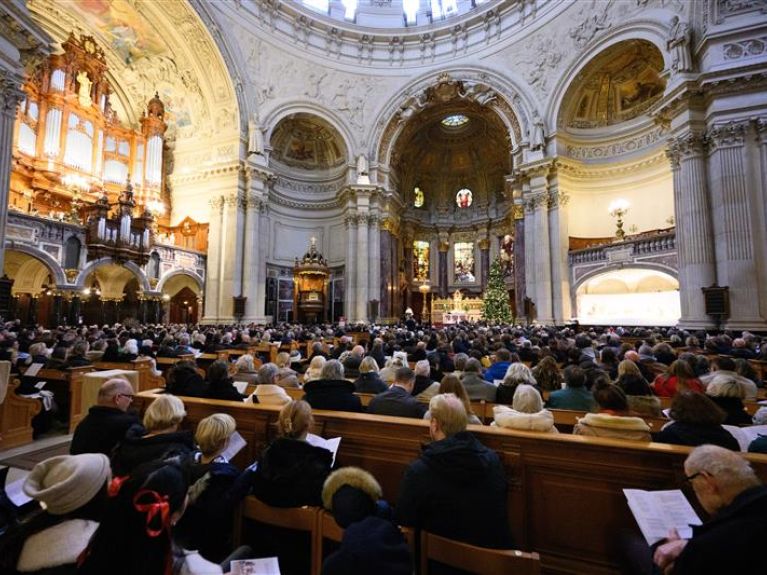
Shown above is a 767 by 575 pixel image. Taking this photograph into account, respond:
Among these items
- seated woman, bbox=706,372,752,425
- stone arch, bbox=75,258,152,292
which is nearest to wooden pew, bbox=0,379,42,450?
seated woman, bbox=706,372,752,425

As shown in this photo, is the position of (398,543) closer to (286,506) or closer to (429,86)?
(286,506)

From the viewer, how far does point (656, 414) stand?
3.02 meters

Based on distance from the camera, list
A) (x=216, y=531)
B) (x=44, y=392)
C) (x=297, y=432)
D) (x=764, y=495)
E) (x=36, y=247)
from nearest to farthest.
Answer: (x=764, y=495), (x=216, y=531), (x=297, y=432), (x=44, y=392), (x=36, y=247)

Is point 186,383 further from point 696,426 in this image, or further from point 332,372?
point 696,426

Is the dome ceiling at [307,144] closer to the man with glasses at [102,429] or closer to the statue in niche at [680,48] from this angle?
the statue in niche at [680,48]

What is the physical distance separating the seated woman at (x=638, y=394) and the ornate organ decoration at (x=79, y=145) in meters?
15.4

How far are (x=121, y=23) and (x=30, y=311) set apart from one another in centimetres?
1227

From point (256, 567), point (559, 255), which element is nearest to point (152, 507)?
point (256, 567)

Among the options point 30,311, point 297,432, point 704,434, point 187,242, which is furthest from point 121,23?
point 704,434

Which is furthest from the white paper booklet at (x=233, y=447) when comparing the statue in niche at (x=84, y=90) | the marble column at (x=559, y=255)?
the statue in niche at (x=84, y=90)

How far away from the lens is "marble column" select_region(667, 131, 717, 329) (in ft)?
34.8

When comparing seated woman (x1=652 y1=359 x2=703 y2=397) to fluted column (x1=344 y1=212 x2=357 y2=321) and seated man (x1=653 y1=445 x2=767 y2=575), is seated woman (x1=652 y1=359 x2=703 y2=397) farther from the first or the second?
fluted column (x1=344 y1=212 x2=357 y2=321)

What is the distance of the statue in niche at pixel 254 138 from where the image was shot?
17141 millimetres

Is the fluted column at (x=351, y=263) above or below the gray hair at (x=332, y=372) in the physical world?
above
